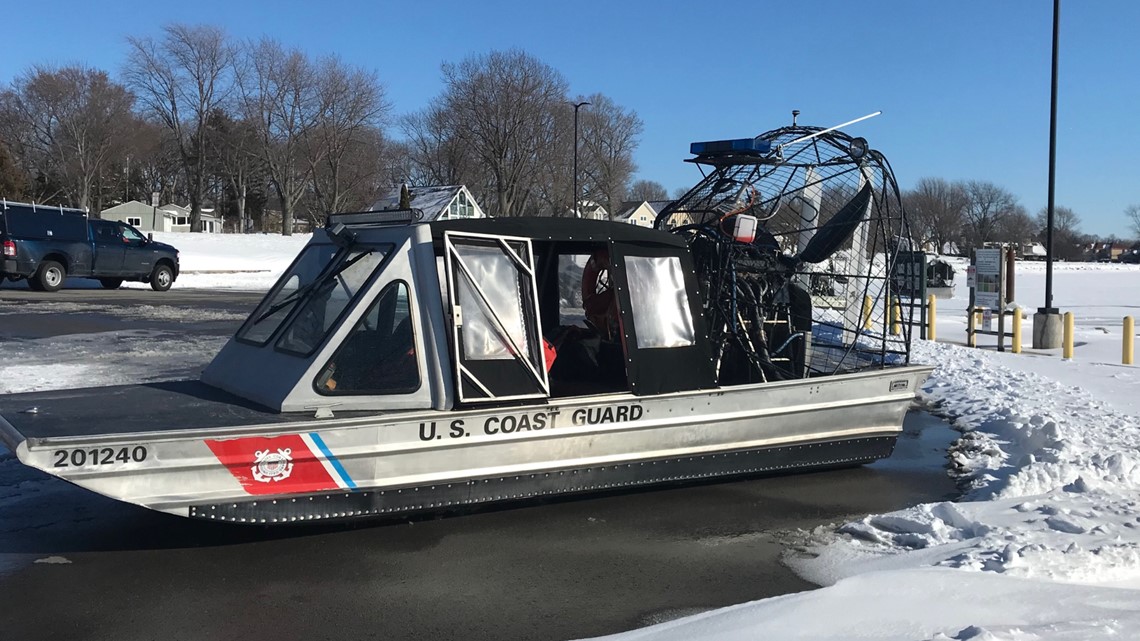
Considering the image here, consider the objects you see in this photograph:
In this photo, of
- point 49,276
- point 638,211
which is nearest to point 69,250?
point 49,276

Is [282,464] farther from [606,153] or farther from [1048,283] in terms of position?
[606,153]

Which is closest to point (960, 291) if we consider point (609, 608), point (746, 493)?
point (746, 493)

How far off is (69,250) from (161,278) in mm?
2986

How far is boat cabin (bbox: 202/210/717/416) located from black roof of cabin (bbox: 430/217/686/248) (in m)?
0.01

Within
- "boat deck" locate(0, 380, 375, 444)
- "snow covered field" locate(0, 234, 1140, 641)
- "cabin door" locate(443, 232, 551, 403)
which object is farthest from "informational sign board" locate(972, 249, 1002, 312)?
"boat deck" locate(0, 380, 375, 444)

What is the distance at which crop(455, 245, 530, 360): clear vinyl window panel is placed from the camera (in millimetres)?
6008

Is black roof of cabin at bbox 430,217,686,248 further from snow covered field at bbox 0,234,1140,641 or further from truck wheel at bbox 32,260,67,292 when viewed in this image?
truck wheel at bbox 32,260,67,292

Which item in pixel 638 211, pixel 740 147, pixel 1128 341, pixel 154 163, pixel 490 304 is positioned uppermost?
pixel 154 163

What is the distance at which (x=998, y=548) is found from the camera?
17.4 ft

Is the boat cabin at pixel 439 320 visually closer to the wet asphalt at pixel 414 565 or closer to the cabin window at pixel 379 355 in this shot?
the cabin window at pixel 379 355

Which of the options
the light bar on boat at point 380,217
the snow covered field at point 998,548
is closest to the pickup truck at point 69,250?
the snow covered field at point 998,548

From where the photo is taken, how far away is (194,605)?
185 inches

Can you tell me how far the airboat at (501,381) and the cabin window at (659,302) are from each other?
0.02 meters

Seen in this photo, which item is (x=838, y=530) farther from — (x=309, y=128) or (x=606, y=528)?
(x=309, y=128)
